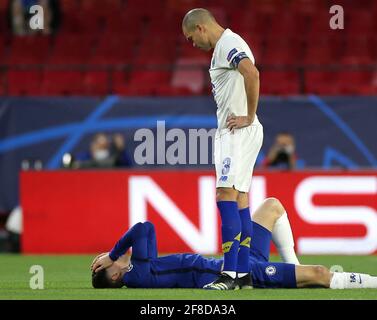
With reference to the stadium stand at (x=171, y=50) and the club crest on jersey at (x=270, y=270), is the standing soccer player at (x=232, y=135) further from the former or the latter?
the stadium stand at (x=171, y=50)

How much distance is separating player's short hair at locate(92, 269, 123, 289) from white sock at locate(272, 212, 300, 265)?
1.39m

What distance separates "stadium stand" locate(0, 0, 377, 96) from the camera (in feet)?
58.6

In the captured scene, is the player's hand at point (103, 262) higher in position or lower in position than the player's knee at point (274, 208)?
lower

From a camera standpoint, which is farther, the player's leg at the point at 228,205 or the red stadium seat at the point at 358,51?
the red stadium seat at the point at 358,51

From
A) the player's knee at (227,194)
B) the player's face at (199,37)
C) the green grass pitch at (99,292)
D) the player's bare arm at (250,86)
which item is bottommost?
the green grass pitch at (99,292)

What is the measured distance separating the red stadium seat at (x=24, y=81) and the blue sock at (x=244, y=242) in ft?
31.3

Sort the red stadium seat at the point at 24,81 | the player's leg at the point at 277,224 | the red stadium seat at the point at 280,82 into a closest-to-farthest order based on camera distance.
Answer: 1. the player's leg at the point at 277,224
2. the red stadium seat at the point at 280,82
3. the red stadium seat at the point at 24,81

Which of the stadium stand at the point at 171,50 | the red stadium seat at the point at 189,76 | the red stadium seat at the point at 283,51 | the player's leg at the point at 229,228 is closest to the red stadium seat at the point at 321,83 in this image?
the stadium stand at the point at 171,50

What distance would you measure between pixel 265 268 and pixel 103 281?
1.28m

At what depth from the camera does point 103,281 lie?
8.87 meters

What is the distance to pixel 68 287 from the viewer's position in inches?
364

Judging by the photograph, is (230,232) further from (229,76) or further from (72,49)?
(72,49)

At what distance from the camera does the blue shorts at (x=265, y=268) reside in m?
8.65

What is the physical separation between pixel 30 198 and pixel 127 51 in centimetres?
502
